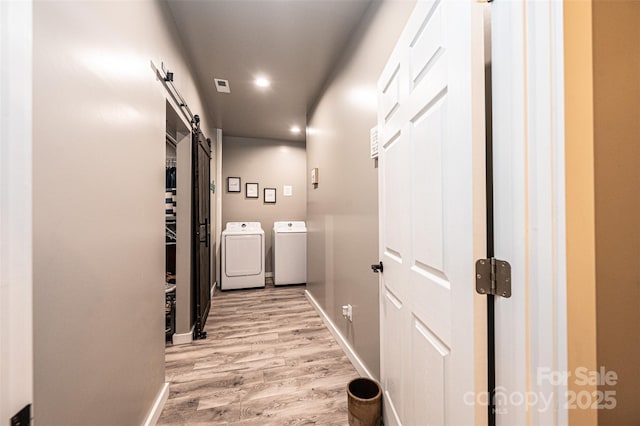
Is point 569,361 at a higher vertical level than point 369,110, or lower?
lower

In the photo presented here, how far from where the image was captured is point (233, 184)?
15.0 ft

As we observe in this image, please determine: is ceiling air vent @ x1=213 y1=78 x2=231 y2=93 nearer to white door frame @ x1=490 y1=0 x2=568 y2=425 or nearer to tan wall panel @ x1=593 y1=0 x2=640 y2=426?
white door frame @ x1=490 y1=0 x2=568 y2=425

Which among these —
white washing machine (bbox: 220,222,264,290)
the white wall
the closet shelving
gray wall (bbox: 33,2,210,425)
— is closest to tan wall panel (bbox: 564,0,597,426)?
the white wall

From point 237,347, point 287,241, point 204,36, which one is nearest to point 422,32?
point 204,36

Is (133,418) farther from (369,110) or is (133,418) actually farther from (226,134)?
(226,134)

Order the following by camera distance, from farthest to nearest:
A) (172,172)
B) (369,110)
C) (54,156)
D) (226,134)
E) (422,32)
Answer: (226,134), (172,172), (369,110), (422,32), (54,156)

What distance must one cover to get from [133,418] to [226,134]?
4.13m

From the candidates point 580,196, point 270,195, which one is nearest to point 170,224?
point 270,195

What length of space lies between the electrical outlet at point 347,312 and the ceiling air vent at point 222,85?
258 centimetres

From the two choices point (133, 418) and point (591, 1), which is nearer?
point (591, 1)

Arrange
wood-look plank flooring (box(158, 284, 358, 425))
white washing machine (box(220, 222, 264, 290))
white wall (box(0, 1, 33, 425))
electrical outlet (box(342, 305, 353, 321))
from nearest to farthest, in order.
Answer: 1. white wall (box(0, 1, 33, 425))
2. wood-look plank flooring (box(158, 284, 358, 425))
3. electrical outlet (box(342, 305, 353, 321))
4. white washing machine (box(220, 222, 264, 290))

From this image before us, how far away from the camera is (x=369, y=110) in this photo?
1.73m

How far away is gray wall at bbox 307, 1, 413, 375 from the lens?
1620 mm

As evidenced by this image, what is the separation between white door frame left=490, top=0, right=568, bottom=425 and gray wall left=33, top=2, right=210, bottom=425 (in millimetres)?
1203
